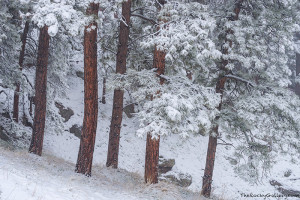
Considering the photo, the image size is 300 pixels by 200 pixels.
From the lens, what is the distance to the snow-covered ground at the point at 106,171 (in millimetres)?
5590

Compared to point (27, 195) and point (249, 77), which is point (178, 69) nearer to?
point (249, 77)

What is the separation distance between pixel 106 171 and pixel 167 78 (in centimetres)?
427

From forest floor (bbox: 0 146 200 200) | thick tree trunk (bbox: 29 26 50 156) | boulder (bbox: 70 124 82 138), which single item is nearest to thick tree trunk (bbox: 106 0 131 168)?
forest floor (bbox: 0 146 200 200)

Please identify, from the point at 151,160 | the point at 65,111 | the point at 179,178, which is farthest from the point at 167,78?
the point at 65,111

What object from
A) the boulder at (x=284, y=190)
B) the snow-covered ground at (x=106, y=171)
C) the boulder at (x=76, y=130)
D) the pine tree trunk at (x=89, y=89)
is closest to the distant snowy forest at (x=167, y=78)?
the pine tree trunk at (x=89, y=89)

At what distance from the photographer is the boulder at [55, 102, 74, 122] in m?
17.6

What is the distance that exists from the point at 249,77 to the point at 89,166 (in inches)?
277

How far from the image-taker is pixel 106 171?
959 centimetres

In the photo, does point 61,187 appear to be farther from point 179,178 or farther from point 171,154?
point 171,154

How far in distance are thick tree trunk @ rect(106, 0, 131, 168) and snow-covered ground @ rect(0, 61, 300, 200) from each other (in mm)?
720

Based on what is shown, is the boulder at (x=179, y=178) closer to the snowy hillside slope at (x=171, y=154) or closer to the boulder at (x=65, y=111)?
the snowy hillside slope at (x=171, y=154)

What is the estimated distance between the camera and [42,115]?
9.95 metres

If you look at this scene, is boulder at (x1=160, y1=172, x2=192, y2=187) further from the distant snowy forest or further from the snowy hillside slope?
the snowy hillside slope

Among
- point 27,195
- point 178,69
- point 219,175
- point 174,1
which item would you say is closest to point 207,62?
point 178,69
